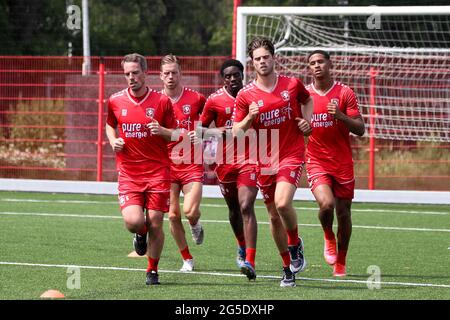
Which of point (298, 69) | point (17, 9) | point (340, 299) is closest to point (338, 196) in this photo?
point (340, 299)

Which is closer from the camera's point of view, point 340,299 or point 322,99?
point 340,299

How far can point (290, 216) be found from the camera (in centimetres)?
1021

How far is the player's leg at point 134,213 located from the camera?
10.3 m

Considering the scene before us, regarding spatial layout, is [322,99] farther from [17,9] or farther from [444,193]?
[17,9]

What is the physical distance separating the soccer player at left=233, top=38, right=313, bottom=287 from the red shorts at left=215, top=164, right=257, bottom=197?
0.21 metres

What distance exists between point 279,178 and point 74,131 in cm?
1265

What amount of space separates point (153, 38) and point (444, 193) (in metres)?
21.5

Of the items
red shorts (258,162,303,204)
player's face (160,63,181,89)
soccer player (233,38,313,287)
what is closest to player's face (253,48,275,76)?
soccer player (233,38,313,287)

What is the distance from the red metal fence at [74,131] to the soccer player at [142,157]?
10730mm

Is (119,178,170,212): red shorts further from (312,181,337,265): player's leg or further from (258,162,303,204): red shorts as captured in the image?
(312,181,337,265): player's leg

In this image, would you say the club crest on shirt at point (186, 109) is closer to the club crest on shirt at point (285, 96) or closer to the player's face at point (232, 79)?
the player's face at point (232, 79)

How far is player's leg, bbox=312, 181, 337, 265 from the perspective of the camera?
11.0 metres

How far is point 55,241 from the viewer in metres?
13.6

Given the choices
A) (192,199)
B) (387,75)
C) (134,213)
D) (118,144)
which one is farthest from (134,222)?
(387,75)
